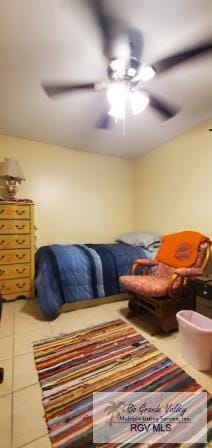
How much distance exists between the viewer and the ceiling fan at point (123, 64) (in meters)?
1.37

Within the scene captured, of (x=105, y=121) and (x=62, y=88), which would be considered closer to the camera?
(x=62, y=88)

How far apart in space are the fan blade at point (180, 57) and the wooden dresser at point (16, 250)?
2138mm

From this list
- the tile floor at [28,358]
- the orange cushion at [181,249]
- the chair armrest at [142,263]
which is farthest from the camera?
the chair armrest at [142,263]

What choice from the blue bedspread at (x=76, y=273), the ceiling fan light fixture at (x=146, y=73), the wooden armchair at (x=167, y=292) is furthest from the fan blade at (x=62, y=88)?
the wooden armchair at (x=167, y=292)

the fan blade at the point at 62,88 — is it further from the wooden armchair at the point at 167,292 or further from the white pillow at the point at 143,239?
the white pillow at the point at 143,239

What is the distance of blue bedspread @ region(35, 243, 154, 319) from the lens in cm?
237

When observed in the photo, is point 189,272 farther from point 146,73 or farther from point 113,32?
point 113,32

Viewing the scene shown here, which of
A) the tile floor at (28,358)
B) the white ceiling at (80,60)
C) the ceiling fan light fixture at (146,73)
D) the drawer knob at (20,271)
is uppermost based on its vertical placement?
the white ceiling at (80,60)

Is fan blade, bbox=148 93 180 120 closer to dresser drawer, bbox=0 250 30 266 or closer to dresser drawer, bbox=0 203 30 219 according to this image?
dresser drawer, bbox=0 203 30 219

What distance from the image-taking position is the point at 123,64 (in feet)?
5.26

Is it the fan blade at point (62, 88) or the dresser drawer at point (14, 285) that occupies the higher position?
the fan blade at point (62, 88)

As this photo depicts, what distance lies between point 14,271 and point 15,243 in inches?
14.4

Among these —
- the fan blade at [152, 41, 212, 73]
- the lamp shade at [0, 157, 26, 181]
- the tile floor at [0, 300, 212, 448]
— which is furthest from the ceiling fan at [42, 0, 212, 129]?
the tile floor at [0, 300, 212, 448]

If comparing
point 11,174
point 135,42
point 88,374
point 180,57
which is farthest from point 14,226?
point 180,57
